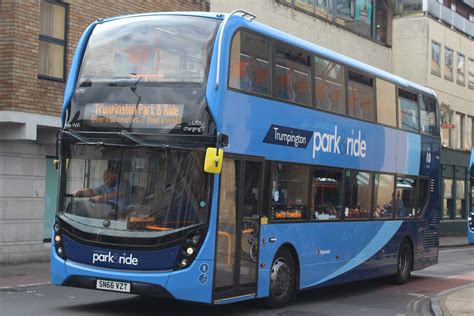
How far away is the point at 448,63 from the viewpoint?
1479 inches

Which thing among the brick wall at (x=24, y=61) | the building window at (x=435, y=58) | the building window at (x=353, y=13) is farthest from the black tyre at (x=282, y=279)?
the building window at (x=435, y=58)

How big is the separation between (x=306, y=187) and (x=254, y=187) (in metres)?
1.57

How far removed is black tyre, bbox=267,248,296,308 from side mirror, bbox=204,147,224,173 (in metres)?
2.38

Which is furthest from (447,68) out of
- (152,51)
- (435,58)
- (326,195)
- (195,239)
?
(195,239)

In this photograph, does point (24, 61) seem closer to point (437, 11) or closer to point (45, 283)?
point (45, 283)

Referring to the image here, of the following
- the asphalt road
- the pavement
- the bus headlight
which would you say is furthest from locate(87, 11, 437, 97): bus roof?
the pavement

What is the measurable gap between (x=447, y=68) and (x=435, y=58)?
6.18ft

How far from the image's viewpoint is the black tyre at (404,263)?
48.5ft

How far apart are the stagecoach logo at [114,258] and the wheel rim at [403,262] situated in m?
7.86

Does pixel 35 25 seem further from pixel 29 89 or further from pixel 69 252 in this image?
pixel 69 252

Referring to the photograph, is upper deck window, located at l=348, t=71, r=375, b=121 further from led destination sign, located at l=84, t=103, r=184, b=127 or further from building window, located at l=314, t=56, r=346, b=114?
led destination sign, located at l=84, t=103, r=184, b=127

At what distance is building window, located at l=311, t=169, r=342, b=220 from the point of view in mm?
11352

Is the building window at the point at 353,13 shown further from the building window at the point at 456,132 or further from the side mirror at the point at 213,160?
the side mirror at the point at 213,160

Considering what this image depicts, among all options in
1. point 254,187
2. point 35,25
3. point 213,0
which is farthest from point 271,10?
point 254,187
